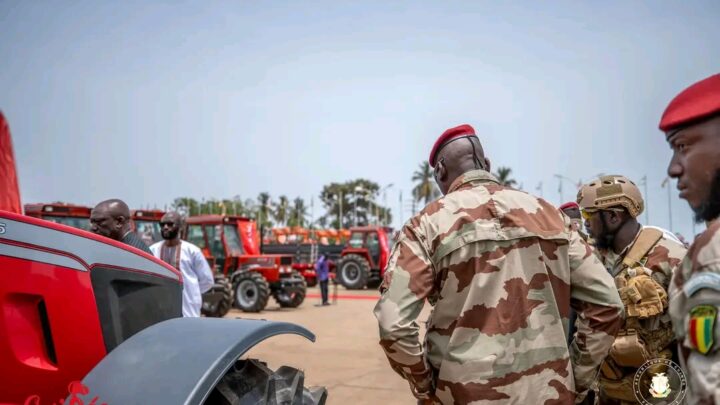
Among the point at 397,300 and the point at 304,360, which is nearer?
the point at 397,300

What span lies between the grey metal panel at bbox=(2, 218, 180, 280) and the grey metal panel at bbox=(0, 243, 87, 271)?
0.08 ft

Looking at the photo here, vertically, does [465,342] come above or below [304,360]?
above

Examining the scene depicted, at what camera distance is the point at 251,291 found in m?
14.0

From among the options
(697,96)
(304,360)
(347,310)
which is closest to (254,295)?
(347,310)

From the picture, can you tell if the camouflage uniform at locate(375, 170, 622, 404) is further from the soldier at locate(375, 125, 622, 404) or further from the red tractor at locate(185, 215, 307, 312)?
the red tractor at locate(185, 215, 307, 312)

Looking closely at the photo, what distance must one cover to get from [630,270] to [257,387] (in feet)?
6.20

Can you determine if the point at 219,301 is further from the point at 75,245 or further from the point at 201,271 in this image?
the point at 75,245

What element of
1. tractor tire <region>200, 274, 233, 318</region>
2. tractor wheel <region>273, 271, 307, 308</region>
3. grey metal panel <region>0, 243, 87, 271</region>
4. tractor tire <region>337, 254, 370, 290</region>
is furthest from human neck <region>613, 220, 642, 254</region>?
tractor tire <region>337, 254, 370, 290</region>

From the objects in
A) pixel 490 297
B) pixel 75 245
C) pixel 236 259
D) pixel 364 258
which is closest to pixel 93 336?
pixel 75 245

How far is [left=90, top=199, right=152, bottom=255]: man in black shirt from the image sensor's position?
158 inches

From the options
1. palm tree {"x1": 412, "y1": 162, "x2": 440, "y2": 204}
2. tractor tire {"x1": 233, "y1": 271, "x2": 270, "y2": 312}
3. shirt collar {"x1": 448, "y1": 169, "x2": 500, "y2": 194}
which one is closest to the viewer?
shirt collar {"x1": 448, "y1": 169, "x2": 500, "y2": 194}

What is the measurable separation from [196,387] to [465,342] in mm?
988

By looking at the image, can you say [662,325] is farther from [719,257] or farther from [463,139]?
[719,257]

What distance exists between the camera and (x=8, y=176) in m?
2.26
